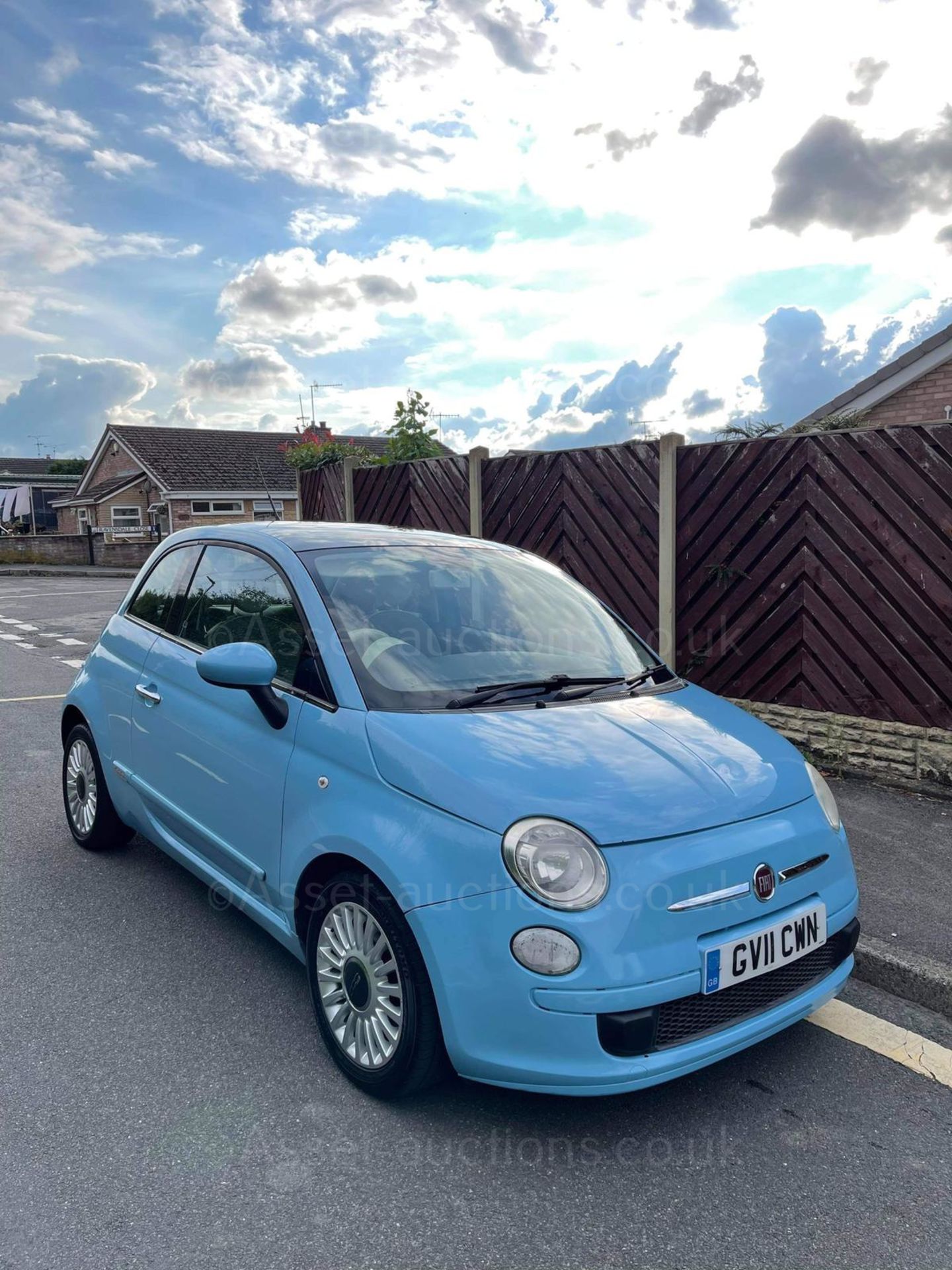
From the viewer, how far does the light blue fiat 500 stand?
2377mm

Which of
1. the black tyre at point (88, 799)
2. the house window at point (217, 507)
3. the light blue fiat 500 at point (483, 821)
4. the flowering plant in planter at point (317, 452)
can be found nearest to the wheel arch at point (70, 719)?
the black tyre at point (88, 799)

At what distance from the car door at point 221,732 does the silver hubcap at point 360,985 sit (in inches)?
13.4

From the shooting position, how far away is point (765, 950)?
2.56m

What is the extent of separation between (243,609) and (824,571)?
358 centimetres

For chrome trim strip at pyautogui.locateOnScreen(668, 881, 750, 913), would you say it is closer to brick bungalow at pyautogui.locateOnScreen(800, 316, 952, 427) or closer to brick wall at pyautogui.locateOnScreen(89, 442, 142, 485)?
brick bungalow at pyautogui.locateOnScreen(800, 316, 952, 427)

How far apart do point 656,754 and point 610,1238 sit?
121cm

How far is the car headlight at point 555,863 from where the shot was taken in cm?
238

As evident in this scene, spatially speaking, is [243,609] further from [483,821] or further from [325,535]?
[483,821]

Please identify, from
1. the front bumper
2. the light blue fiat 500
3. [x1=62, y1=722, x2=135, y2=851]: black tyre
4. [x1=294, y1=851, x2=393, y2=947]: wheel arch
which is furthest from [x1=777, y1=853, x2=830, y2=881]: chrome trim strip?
[x1=62, y1=722, x2=135, y2=851]: black tyre

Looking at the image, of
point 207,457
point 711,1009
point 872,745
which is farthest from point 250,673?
point 207,457

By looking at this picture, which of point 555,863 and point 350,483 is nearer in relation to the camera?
point 555,863

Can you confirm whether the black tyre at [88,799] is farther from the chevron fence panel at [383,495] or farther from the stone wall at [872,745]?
the chevron fence panel at [383,495]

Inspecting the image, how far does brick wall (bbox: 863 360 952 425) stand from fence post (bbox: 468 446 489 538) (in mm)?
6329

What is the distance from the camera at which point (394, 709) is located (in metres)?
2.92
